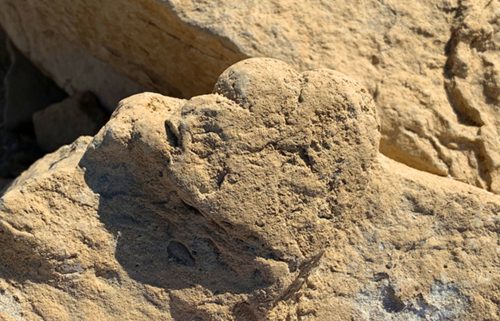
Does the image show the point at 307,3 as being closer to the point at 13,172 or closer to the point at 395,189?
the point at 395,189

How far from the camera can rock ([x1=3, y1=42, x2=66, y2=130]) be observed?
260 centimetres

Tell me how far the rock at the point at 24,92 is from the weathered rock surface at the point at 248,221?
45.8 inches

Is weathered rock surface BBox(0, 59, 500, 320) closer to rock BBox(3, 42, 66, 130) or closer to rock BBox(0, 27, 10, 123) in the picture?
rock BBox(3, 42, 66, 130)

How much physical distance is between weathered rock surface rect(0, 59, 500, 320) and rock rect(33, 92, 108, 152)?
830 millimetres

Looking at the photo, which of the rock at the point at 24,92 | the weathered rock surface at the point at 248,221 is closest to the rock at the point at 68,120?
the rock at the point at 24,92

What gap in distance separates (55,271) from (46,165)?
294 millimetres

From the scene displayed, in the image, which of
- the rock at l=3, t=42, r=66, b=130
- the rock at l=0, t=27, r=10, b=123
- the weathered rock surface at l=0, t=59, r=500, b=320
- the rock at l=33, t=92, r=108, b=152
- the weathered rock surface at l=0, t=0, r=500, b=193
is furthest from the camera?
the rock at l=0, t=27, r=10, b=123

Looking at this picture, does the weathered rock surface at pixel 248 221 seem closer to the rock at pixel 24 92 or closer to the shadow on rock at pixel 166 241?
the shadow on rock at pixel 166 241

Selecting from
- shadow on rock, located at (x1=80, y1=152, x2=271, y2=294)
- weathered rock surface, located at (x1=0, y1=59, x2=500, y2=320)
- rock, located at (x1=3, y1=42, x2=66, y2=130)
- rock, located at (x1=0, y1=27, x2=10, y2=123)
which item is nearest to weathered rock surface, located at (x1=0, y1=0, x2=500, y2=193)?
weathered rock surface, located at (x1=0, y1=59, x2=500, y2=320)

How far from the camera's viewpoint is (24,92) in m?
2.62

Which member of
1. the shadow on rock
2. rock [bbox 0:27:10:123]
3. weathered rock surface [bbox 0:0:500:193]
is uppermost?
weathered rock surface [bbox 0:0:500:193]

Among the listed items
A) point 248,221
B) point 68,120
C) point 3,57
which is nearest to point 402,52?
point 248,221

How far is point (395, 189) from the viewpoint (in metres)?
1.51

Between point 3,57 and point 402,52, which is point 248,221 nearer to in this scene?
point 402,52
